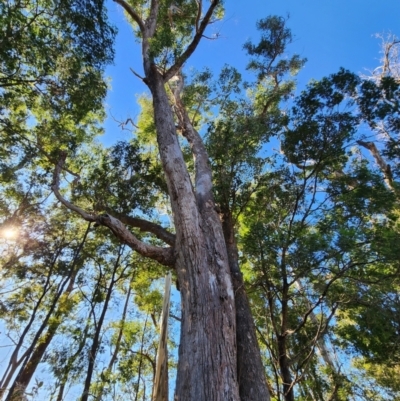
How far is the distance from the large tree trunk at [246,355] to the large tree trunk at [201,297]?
60 centimetres

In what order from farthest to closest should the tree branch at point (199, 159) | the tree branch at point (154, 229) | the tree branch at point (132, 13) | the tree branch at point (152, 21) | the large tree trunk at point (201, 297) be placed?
the tree branch at point (132, 13)
the tree branch at point (152, 21)
the tree branch at point (199, 159)
the tree branch at point (154, 229)
the large tree trunk at point (201, 297)

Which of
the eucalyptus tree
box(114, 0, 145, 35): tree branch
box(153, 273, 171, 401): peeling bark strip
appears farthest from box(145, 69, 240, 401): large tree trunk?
box(114, 0, 145, 35): tree branch

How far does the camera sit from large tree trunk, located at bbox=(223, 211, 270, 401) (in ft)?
9.25

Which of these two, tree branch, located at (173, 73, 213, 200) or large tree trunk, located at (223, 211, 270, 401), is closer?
large tree trunk, located at (223, 211, 270, 401)

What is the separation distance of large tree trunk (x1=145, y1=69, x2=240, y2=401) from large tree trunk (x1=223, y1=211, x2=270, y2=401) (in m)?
0.60

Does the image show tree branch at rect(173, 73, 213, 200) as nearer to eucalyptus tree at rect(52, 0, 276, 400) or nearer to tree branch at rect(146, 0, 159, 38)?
eucalyptus tree at rect(52, 0, 276, 400)

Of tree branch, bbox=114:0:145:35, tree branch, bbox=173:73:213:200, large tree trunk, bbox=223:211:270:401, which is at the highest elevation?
tree branch, bbox=114:0:145:35

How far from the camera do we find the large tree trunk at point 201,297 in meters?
2.20

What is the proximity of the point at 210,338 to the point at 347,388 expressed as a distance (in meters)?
5.33

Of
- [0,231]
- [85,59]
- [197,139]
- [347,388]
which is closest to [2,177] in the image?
[0,231]

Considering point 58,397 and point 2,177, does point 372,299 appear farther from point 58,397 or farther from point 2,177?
point 2,177

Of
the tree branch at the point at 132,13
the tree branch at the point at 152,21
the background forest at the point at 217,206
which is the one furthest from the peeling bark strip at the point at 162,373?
the tree branch at the point at 132,13

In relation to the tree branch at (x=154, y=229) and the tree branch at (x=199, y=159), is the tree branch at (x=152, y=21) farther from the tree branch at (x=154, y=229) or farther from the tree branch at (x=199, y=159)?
the tree branch at (x=154, y=229)

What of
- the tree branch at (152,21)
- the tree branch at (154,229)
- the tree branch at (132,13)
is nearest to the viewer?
the tree branch at (154,229)
